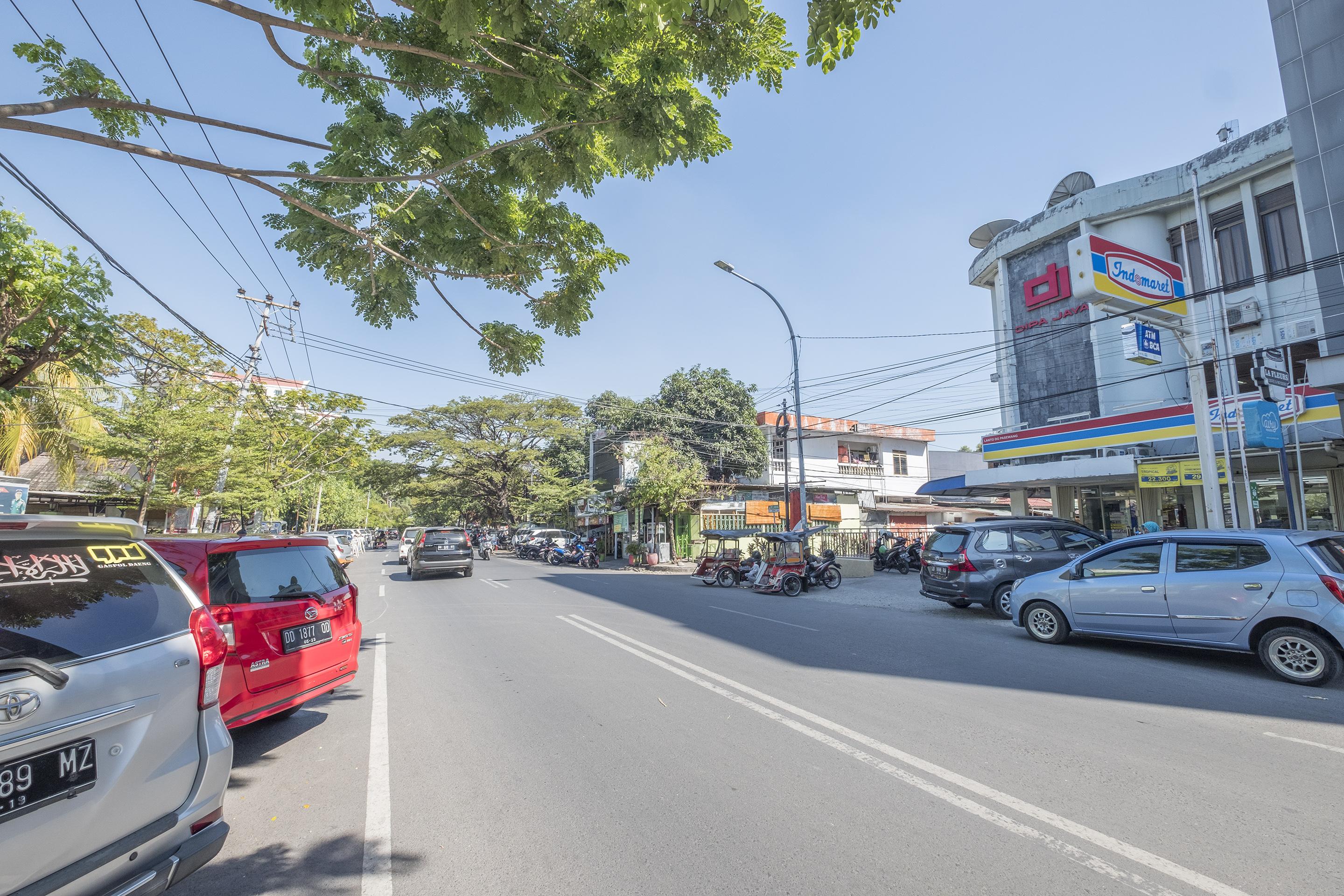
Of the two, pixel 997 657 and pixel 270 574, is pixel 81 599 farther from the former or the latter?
pixel 997 657

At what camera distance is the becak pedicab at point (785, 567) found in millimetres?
15836

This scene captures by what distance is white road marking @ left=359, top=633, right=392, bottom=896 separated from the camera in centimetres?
308

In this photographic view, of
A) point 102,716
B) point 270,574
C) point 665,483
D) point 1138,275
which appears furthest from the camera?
point 665,483

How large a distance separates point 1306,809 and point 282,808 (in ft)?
19.8

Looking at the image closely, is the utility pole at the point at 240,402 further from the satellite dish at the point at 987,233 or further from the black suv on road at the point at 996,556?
the satellite dish at the point at 987,233

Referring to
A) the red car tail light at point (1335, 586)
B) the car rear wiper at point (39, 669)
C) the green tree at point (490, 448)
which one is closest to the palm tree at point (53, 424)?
the car rear wiper at point (39, 669)

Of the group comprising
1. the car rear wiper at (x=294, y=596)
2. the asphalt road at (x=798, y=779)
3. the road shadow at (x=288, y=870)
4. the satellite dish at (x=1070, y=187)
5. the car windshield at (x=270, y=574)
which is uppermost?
the satellite dish at (x=1070, y=187)

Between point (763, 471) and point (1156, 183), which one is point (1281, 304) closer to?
point (1156, 183)

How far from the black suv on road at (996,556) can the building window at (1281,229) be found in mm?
14011

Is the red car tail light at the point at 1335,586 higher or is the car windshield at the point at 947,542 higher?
the car windshield at the point at 947,542

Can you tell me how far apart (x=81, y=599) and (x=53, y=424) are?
1777 centimetres

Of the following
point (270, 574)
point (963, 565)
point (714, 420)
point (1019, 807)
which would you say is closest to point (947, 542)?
point (963, 565)

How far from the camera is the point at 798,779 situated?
4.13 meters

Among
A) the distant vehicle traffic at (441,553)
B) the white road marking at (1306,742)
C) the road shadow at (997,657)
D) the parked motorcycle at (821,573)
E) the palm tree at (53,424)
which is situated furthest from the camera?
the distant vehicle traffic at (441,553)
